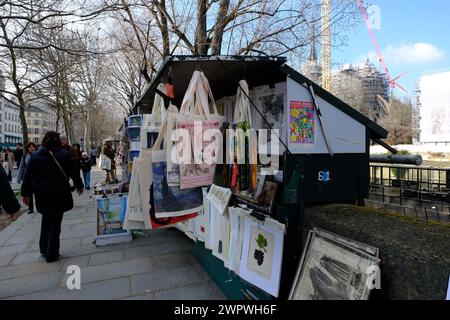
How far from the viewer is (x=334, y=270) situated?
2105 millimetres

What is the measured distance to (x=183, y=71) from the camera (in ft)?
10.3

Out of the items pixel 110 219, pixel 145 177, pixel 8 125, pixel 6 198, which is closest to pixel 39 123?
pixel 8 125

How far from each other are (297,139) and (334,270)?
4.01 ft

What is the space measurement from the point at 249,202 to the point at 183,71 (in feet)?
4.75

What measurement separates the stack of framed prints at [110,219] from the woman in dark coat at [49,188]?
69cm

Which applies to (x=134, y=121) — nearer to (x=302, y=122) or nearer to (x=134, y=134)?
(x=134, y=134)

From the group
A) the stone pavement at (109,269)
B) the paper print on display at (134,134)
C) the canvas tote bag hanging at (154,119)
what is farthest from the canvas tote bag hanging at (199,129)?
the paper print on display at (134,134)

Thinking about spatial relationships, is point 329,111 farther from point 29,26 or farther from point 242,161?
point 29,26

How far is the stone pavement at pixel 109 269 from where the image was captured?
12.3ft

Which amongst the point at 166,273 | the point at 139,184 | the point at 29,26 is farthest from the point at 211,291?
the point at 29,26

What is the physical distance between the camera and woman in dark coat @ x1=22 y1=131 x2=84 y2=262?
15.4 feet

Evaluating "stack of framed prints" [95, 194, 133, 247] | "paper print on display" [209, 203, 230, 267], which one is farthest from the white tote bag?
"stack of framed prints" [95, 194, 133, 247]

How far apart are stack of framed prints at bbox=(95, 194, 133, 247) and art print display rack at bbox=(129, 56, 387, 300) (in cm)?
293

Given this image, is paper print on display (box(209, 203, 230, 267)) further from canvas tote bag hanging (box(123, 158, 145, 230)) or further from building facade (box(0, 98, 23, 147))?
building facade (box(0, 98, 23, 147))
